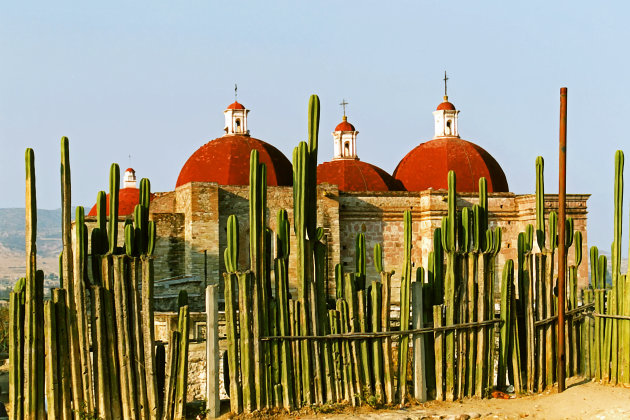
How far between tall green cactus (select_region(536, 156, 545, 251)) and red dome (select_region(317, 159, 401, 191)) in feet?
52.4

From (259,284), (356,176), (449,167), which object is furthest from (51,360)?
(449,167)

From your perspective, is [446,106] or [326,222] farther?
[446,106]

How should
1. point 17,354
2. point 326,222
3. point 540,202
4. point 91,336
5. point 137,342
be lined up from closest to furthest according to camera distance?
point 17,354, point 91,336, point 137,342, point 540,202, point 326,222

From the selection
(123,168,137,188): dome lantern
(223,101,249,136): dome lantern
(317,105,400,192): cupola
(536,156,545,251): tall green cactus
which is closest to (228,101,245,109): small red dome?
(223,101,249,136): dome lantern

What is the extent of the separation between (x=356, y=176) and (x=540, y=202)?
17020mm

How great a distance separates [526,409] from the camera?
11.3m

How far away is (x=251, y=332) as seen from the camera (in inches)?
422

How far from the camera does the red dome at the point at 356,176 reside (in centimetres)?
2919

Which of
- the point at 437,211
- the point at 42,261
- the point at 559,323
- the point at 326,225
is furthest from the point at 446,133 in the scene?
the point at 42,261

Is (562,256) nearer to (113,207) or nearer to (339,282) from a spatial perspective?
(339,282)

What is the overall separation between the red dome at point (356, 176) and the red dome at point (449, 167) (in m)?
0.88

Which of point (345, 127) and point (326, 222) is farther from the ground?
point (345, 127)

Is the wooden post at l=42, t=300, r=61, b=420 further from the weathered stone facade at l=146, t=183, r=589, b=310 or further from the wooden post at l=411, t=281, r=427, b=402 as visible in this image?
the weathered stone facade at l=146, t=183, r=589, b=310

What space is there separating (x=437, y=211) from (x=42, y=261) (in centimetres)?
17363
